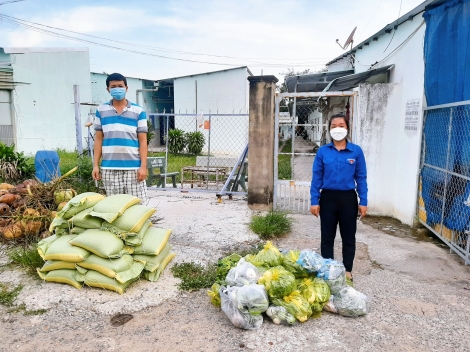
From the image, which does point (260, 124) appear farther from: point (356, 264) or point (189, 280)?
point (189, 280)

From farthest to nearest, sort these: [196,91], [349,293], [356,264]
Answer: [196,91], [356,264], [349,293]

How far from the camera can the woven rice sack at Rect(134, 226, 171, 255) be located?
3.22m

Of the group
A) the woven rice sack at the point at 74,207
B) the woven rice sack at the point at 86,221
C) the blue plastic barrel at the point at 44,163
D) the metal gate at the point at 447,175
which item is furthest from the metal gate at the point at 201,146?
the metal gate at the point at 447,175

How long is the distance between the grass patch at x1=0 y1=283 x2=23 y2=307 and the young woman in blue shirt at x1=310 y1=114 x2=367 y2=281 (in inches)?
109

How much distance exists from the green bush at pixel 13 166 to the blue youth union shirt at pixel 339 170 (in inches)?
220

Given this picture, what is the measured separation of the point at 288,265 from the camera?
287 cm

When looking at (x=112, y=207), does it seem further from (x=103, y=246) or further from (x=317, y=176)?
(x=317, y=176)

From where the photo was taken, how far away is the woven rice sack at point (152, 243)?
10.6 ft

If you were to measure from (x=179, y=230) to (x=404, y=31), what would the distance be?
474 cm

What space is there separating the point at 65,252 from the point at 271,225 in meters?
2.61

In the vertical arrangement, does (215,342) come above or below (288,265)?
below

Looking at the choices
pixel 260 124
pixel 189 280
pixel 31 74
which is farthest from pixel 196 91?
pixel 189 280

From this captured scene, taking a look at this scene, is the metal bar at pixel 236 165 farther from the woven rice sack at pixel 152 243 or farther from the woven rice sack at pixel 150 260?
the woven rice sack at pixel 150 260

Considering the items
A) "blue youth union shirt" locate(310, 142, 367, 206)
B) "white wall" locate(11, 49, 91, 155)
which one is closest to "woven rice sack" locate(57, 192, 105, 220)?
"blue youth union shirt" locate(310, 142, 367, 206)
